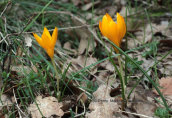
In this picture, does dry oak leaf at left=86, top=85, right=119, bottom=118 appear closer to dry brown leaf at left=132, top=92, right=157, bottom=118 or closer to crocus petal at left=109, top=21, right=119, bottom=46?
dry brown leaf at left=132, top=92, right=157, bottom=118

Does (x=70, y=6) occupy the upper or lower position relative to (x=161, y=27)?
upper

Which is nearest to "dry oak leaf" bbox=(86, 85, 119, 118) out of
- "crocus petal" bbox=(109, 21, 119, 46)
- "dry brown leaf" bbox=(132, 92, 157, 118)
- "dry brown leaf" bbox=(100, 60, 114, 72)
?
"dry brown leaf" bbox=(132, 92, 157, 118)

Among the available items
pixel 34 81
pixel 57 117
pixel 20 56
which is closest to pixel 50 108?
pixel 57 117

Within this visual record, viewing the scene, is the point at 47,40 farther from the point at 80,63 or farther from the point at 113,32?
the point at 80,63

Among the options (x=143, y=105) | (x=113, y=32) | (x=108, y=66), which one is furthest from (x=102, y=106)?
(x=108, y=66)

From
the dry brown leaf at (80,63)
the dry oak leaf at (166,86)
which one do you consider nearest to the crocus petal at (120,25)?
the dry oak leaf at (166,86)

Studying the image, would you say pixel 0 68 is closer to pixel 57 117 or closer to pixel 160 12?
pixel 57 117
